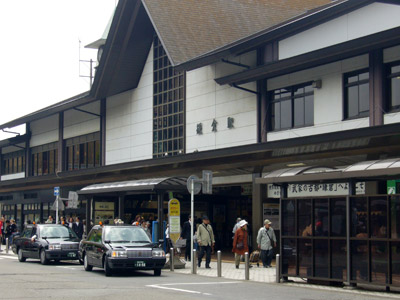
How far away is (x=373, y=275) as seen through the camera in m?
16.1

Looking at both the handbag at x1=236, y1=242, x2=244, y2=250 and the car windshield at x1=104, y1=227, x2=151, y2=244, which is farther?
the handbag at x1=236, y1=242, x2=244, y2=250

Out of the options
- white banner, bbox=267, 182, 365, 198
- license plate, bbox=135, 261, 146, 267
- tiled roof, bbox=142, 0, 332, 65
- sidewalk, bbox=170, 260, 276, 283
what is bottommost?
sidewalk, bbox=170, 260, 276, 283

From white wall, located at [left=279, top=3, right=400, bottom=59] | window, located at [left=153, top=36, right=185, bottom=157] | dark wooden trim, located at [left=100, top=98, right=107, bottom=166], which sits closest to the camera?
white wall, located at [left=279, top=3, right=400, bottom=59]

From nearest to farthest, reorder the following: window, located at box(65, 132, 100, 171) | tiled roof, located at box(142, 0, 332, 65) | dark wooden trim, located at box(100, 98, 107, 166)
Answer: tiled roof, located at box(142, 0, 332, 65) → dark wooden trim, located at box(100, 98, 107, 166) → window, located at box(65, 132, 100, 171)

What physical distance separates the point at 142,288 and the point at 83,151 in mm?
28742

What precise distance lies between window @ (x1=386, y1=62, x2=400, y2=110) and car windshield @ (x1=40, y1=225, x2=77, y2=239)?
1323 centimetres

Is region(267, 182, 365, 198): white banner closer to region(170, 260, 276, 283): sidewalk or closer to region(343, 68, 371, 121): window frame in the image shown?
region(343, 68, 371, 121): window frame

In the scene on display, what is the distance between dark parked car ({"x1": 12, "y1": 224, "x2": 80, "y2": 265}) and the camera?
25936 mm

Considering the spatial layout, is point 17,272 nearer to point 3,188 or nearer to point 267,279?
point 267,279

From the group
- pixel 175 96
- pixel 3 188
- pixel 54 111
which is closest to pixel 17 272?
pixel 175 96

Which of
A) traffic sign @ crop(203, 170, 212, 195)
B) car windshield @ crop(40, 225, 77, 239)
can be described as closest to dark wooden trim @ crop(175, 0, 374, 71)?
traffic sign @ crop(203, 170, 212, 195)

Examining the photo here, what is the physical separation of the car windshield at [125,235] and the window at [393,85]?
892 centimetres

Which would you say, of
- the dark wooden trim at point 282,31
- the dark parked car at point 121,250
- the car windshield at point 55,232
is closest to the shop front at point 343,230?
the dark parked car at point 121,250

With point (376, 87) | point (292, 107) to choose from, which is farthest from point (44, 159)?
point (376, 87)
